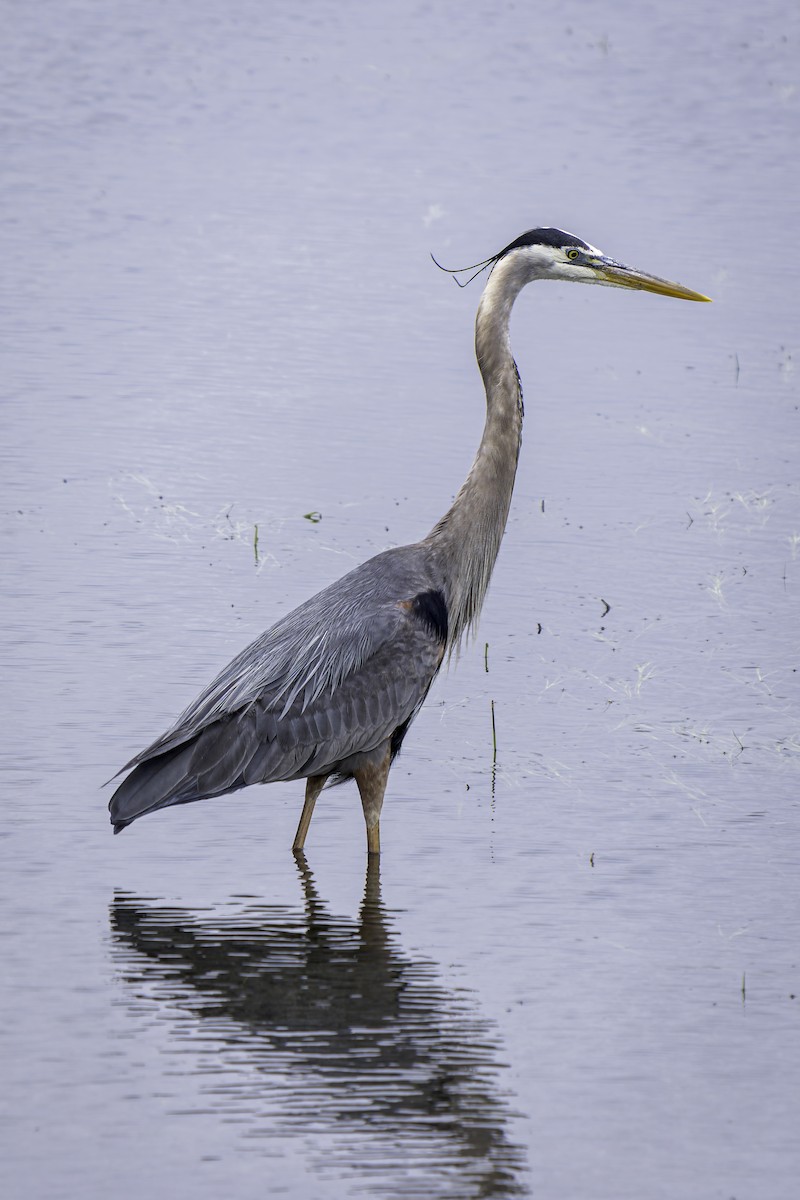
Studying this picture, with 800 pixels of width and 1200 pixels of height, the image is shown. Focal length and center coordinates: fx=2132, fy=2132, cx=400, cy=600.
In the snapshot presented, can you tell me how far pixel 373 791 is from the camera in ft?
25.3

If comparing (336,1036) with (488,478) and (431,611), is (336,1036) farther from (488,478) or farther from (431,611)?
(488,478)

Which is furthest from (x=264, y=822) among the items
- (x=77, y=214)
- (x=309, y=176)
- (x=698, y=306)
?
(x=309, y=176)

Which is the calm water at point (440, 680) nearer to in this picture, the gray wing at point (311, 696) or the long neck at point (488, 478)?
the gray wing at point (311, 696)

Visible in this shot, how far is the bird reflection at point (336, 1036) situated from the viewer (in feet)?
18.4

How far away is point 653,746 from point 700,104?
1483 centimetres

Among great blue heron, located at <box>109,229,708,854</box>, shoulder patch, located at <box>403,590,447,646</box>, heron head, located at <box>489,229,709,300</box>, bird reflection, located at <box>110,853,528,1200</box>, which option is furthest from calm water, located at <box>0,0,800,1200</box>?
heron head, located at <box>489,229,709,300</box>

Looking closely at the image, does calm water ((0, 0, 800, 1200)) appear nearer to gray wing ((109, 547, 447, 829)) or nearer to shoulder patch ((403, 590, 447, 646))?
gray wing ((109, 547, 447, 829))

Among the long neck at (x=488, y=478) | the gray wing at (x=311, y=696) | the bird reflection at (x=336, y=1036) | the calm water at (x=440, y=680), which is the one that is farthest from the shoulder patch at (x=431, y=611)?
the bird reflection at (x=336, y=1036)

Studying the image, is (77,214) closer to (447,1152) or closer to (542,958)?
(542,958)

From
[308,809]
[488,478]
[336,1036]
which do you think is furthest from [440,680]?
[336,1036]

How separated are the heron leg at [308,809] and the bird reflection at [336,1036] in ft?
0.61

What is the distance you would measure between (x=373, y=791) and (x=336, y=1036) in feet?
5.06

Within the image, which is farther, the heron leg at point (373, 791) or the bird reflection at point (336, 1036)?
the heron leg at point (373, 791)

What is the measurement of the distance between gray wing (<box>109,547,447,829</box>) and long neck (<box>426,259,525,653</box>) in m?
0.30
